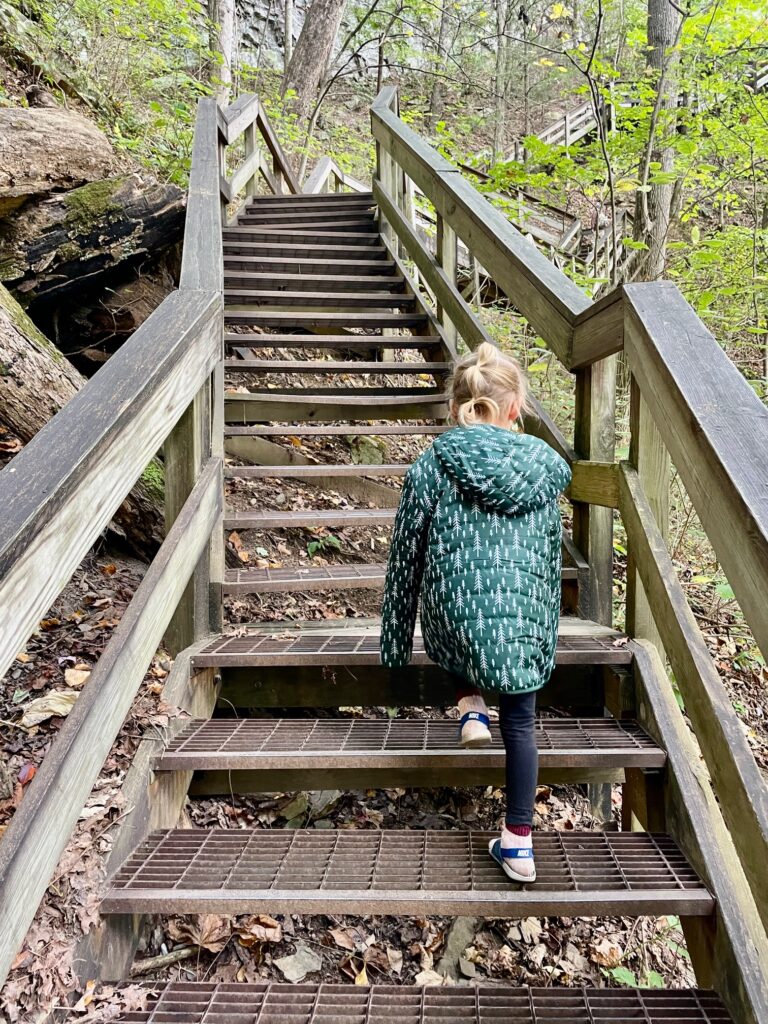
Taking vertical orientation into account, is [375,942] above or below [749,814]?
below

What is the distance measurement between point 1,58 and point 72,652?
440cm

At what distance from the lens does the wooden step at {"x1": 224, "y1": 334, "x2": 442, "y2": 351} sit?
4.30 metres

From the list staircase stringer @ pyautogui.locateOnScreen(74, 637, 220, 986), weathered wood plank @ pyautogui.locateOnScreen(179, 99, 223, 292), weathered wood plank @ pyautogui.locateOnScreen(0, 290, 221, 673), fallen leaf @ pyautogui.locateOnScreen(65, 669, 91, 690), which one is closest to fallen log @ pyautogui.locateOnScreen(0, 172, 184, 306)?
weathered wood plank @ pyautogui.locateOnScreen(179, 99, 223, 292)

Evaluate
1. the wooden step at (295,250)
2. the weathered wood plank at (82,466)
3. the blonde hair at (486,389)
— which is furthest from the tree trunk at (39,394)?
the wooden step at (295,250)

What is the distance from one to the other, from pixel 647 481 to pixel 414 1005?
65.1 inches

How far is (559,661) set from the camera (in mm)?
2238

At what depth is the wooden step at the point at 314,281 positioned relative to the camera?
16.5 ft

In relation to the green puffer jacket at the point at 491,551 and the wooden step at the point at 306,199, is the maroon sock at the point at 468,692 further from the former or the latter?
the wooden step at the point at 306,199

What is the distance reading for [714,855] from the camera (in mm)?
1614

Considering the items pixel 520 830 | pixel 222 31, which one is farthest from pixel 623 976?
pixel 222 31

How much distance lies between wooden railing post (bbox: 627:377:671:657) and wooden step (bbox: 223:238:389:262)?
12.6 feet

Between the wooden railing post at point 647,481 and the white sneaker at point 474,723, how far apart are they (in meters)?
0.74

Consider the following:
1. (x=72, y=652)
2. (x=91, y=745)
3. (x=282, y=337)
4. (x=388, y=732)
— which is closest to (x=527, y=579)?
(x=388, y=732)

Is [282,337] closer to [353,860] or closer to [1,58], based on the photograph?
[1,58]
